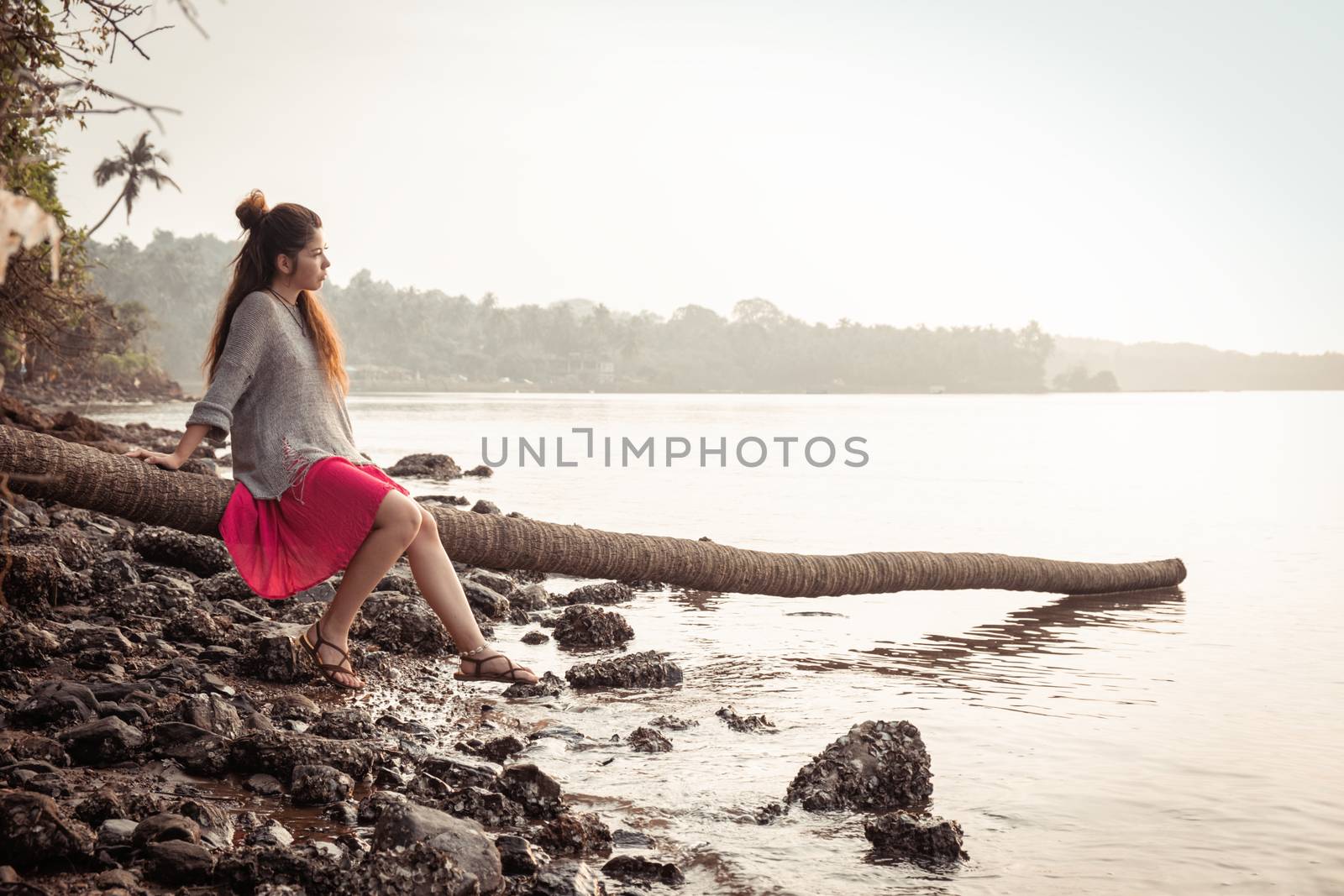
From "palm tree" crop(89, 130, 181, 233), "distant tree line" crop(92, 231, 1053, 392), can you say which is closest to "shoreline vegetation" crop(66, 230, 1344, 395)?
"distant tree line" crop(92, 231, 1053, 392)

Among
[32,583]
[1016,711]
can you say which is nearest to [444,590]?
[32,583]

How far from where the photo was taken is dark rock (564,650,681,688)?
625 cm

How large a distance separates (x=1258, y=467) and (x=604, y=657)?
106 ft

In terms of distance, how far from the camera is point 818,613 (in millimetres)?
9594

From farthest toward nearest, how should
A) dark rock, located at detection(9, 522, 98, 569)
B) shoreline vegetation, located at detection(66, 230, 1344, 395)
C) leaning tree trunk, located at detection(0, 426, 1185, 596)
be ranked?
shoreline vegetation, located at detection(66, 230, 1344, 395) → dark rock, located at detection(9, 522, 98, 569) → leaning tree trunk, located at detection(0, 426, 1185, 596)

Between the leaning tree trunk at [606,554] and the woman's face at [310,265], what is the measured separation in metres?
1.23

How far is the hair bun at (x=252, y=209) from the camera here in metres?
5.24

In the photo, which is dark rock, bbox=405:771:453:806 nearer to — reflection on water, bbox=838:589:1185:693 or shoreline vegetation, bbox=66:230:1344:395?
reflection on water, bbox=838:589:1185:693

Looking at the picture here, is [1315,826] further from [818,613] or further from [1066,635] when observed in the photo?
[818,613]

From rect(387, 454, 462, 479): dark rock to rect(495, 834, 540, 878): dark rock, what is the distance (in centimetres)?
2062

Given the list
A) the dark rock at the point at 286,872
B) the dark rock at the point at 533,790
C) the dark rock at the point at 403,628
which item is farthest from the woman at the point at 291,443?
the dark rock at the point at 286,872

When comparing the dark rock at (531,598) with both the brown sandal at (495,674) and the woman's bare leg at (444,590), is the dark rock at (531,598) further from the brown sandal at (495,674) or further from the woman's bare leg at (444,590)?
the woman's bare leg at (444,590)

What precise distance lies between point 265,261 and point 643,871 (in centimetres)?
319

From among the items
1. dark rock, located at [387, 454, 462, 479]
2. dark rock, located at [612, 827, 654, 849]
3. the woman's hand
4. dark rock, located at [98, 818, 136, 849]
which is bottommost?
dark rock, located at [387, 454, 462, 479]
